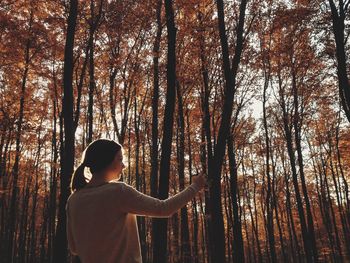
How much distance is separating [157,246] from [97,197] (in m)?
6.22

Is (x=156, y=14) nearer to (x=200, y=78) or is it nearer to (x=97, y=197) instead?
(x=200, y=78)

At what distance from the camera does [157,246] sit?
7.92 metres

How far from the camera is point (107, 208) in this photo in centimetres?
209

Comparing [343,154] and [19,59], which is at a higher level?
[19,59]

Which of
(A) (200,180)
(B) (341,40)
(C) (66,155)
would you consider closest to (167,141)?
(C) (66,155)

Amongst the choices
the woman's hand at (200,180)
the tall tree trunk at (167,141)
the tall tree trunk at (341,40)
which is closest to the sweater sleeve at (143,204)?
the woman's hand at (200,180)

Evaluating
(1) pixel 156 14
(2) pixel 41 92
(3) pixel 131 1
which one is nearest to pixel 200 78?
(1) pixel 156 14

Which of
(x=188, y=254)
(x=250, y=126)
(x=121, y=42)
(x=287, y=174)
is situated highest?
(x=121, y=42)

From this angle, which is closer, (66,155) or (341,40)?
(66,155)

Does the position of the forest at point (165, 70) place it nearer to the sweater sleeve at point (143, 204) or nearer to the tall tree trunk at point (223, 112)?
the tall tree trunk at point (223, 112)

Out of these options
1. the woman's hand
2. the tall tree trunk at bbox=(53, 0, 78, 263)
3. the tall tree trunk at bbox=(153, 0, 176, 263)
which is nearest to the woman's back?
the woman's hand

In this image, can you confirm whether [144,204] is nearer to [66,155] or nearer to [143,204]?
[143,204]

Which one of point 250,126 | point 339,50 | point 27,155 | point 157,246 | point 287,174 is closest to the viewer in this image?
point 157,246

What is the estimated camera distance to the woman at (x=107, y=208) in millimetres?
2053
